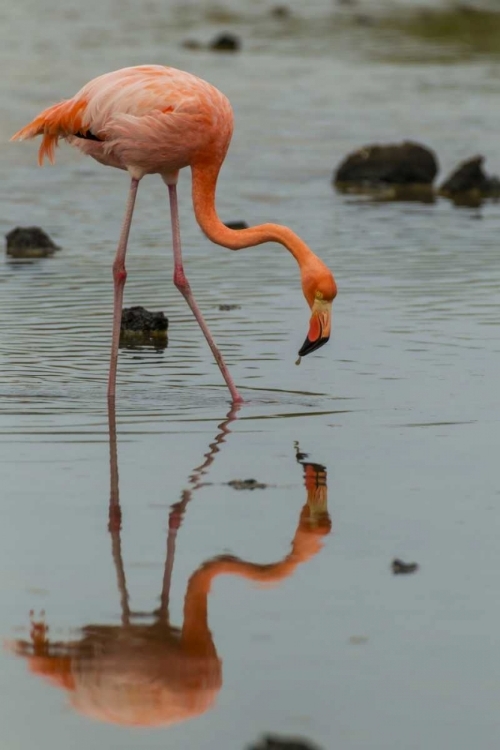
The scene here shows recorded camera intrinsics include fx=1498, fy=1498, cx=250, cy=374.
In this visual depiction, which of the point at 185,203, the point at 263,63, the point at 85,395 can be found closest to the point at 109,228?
the point at 185,203

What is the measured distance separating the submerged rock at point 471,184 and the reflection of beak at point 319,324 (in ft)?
32.7

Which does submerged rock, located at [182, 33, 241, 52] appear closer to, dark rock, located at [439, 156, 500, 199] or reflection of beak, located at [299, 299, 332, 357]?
dark rock, located at [439, 156, 500, 199]

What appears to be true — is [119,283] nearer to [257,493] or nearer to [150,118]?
[150,118]

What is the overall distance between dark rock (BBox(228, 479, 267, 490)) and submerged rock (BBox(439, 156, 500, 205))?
36.9ft

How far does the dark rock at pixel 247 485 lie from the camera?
6.48m

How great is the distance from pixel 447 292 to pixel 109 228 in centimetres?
466

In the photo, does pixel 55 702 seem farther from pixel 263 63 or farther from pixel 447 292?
pixel 263 63

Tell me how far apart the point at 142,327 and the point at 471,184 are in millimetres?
8575

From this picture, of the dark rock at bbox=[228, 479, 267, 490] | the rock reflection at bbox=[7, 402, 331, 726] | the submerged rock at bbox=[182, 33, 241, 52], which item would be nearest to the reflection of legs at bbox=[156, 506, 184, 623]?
the rock reflection at bbox=[7, 402, 331, 726]

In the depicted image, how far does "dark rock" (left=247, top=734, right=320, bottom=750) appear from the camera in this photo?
3.87 metres

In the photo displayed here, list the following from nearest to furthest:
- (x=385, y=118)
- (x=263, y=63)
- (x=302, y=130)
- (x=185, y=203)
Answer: (x=185, y=203) → (x=302, y=130) → (x=385, y=118) → (x=263, y=63)

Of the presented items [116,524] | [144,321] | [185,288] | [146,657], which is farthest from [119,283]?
[146,657]

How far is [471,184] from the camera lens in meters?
17.7

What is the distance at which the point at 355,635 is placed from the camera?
484 centimetres
